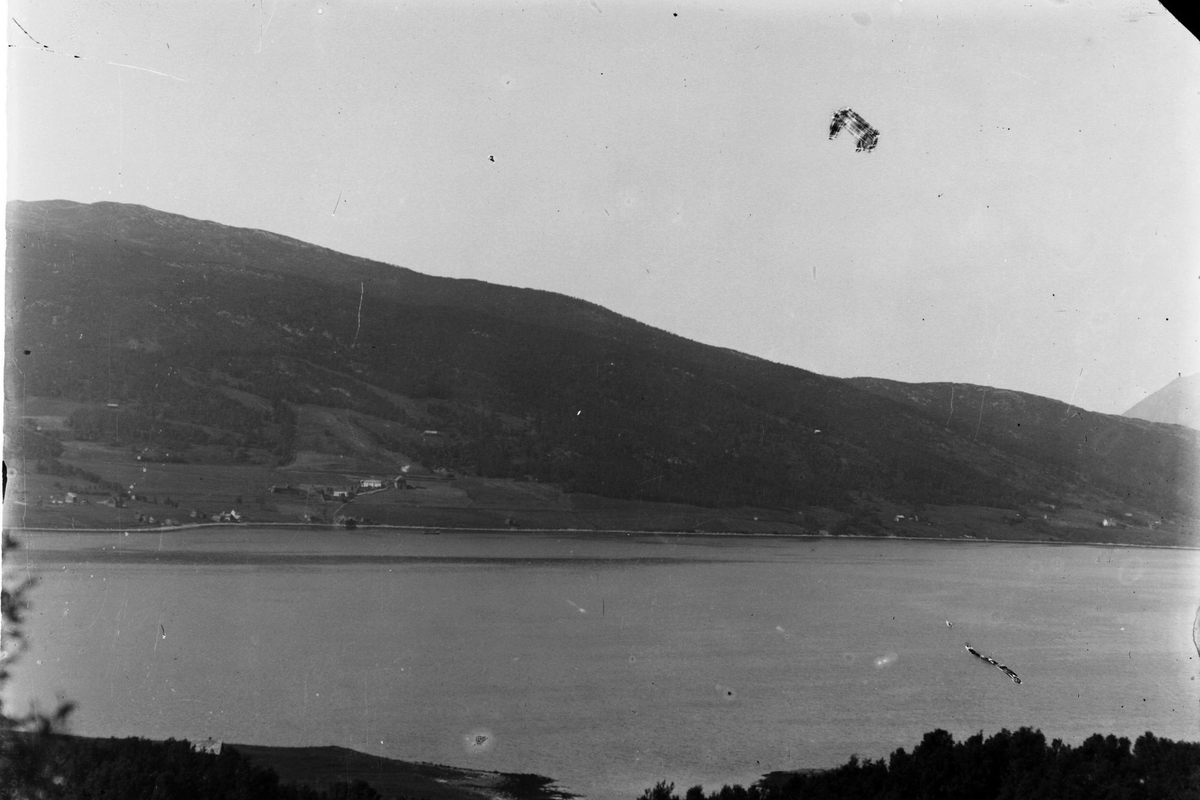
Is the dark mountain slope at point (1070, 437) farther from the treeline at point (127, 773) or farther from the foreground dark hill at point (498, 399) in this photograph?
the treeline at point (127, 773)

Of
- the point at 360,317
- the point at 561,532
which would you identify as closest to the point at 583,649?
the point at 561,532

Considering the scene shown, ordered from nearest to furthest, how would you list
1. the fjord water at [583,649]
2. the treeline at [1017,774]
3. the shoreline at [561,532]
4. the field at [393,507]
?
the treeline at [1017,774], the fjord water at [583,649], the field at [393,507], the shoreline at [561,532]

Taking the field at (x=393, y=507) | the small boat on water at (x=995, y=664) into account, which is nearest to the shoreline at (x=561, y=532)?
the field at (x=393, y=507)

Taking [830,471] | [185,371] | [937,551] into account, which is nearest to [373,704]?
[185,371]

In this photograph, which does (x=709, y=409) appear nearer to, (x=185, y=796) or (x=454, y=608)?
(x=454, y=608)

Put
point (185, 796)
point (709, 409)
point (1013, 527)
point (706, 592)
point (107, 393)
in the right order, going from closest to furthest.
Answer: point (185, 796), point (107, 393), point (706, 592), point (709, 409), point (1013, 527)

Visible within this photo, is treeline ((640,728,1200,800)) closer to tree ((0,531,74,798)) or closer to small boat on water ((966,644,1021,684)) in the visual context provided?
tree ((0,531,74,798))
